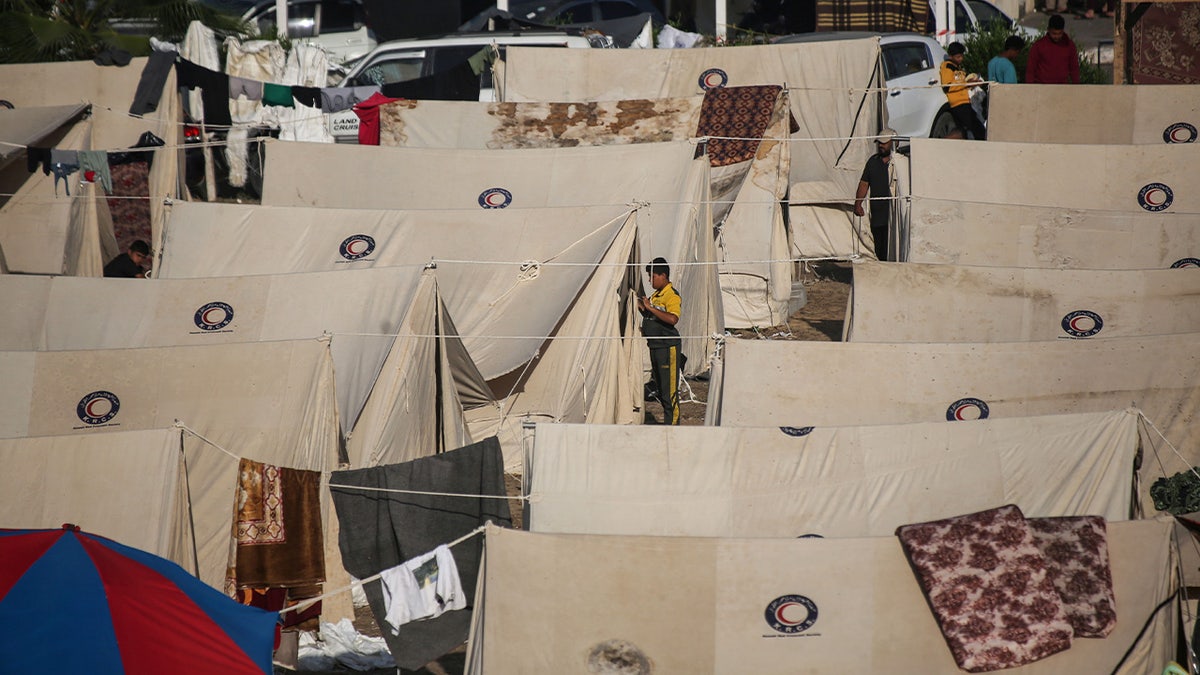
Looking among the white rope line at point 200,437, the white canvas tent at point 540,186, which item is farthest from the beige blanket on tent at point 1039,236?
the white rope line at point 200,437

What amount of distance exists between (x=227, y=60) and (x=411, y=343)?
8.87 meters

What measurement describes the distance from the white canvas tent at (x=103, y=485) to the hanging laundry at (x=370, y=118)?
7.49 metres

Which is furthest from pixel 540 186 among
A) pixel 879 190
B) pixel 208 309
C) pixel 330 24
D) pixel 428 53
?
pixel 330 24

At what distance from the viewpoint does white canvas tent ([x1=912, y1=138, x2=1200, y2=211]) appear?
12812mm

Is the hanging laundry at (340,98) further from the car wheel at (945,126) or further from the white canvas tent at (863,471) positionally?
the white canvas tent at (863,471)

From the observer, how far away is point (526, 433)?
28.7 ft

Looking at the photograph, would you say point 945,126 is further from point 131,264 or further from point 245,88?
point 131,264

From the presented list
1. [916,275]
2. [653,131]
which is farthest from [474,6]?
[916,275]

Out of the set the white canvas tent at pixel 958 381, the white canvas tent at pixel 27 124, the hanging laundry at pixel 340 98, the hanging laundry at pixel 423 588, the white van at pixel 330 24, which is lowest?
the hanging laundry at pixel 423 588

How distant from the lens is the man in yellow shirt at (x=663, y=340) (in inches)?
Answer: 455

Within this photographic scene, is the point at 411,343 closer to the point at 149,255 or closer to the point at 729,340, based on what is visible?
the point at 729,340

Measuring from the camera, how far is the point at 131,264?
43.0 feet

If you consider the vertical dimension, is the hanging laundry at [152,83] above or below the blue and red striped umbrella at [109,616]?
above

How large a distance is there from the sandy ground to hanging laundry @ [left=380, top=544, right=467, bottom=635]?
130cm
